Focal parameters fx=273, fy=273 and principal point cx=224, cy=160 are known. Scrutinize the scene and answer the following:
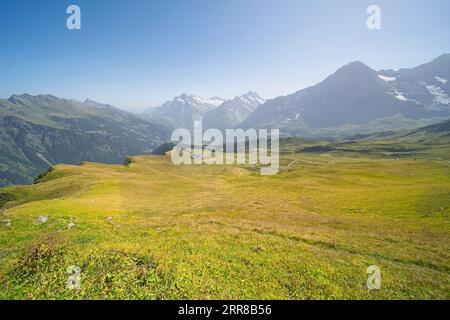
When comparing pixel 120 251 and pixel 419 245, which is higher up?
pixel 120 251

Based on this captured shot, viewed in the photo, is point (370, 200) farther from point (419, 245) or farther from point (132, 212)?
point (132, 212)

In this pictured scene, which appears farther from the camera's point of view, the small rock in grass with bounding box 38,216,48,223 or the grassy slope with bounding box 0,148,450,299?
the small rock in grass with bounding box 38,216,48,223

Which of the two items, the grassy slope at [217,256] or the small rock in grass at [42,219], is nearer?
the grassy slope at [217,256]

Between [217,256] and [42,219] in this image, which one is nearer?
[217,256]

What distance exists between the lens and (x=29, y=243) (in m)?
24.8

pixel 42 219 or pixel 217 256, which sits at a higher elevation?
pixel 42 219

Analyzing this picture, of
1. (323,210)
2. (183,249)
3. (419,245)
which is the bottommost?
(323,210)

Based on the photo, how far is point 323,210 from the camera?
57.6 metres
